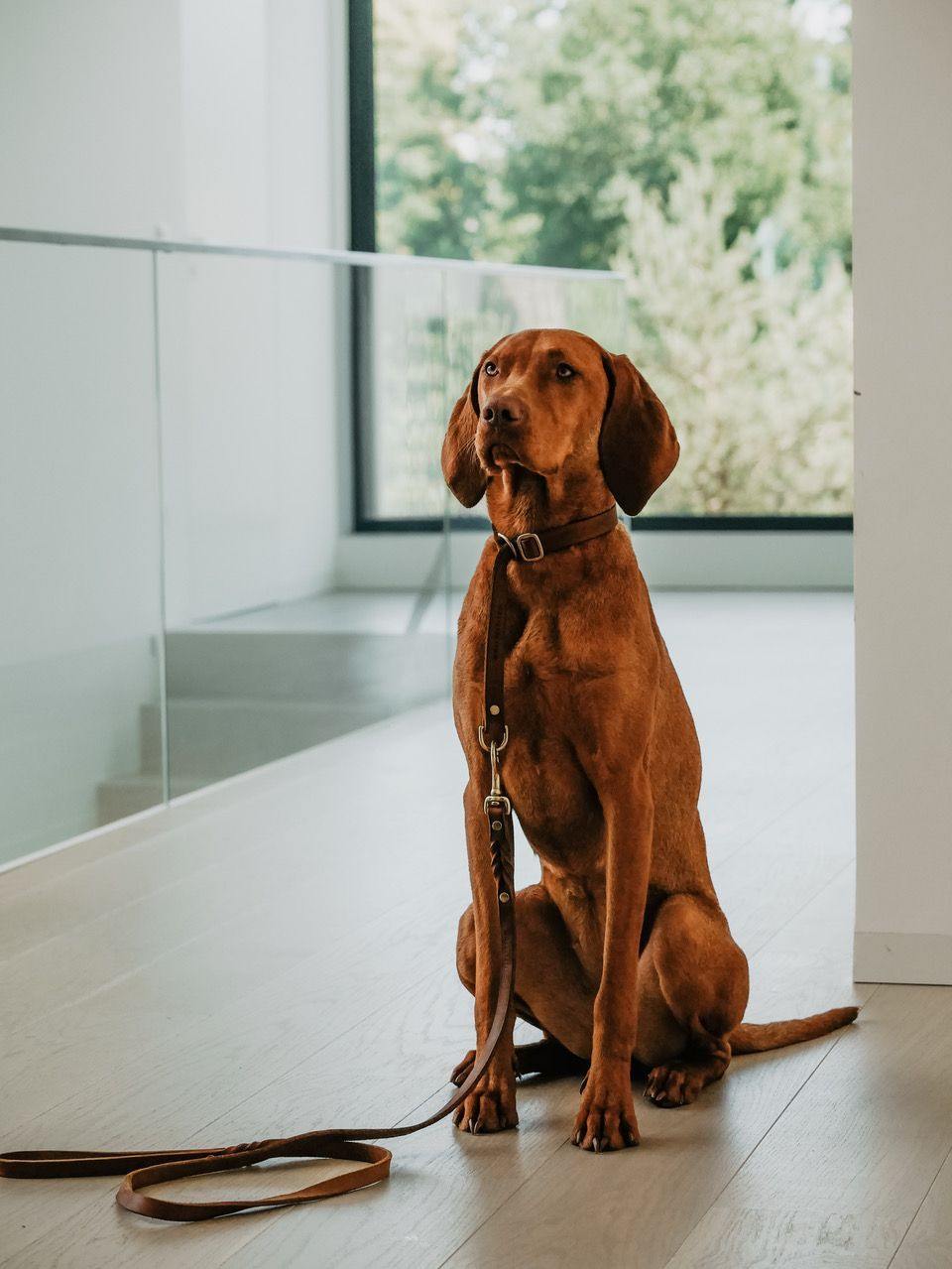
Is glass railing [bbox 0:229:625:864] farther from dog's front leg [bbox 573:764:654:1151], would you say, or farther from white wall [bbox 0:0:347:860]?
dog's front leg [bbox 573:764:654:1151]

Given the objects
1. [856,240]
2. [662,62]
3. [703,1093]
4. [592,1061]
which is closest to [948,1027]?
[703,1093]

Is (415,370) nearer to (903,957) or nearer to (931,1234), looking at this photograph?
(903,957)

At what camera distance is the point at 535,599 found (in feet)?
6.81

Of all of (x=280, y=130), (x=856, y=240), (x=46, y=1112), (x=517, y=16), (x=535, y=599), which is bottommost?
(x=46, y=1112)

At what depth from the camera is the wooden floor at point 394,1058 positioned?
1.85m

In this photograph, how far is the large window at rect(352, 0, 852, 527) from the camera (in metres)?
8.62

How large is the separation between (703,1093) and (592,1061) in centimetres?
25

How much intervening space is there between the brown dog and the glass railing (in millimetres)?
1855

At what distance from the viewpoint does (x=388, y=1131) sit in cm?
203

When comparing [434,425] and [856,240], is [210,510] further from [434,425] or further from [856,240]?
[856,240]

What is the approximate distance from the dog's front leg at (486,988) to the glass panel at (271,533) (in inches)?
88.9

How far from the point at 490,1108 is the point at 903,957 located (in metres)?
0.88

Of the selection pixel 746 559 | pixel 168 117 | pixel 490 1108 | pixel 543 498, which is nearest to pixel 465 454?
pixel 543 498

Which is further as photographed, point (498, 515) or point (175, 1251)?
point (498, 515)
